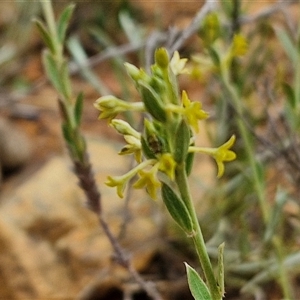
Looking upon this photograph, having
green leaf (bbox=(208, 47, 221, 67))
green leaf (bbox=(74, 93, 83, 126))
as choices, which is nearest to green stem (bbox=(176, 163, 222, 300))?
green leaf (bbox=(74, 93, 83, 126))

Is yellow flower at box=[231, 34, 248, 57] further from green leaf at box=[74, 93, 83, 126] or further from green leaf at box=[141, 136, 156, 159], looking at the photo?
green leaf at box=[141, 136, 156, 159]

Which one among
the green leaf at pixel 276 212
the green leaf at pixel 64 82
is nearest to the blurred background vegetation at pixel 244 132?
the green leaf at pixel 276 212

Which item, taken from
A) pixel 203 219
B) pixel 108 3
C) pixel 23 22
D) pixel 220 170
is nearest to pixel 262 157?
pixel 203 219

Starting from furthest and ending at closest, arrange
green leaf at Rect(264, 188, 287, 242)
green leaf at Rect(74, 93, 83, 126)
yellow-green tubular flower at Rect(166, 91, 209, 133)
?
green leaf at Rect(264, 188, 287, 242), green leaf at Rect(74, 93, 83, 126), yellow-green tubular flower at Rect(166, 91, 209, 133)

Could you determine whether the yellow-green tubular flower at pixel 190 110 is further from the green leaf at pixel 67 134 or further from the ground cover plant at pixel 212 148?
the green leaf at pixel 67 134

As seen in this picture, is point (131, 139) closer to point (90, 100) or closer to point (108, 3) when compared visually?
point (90, 100)

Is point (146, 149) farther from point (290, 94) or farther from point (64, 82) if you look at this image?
point (290, 94)

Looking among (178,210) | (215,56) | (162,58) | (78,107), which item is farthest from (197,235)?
(215,56)
